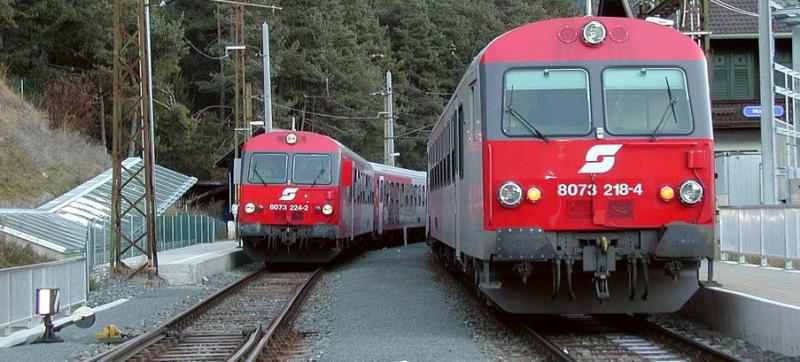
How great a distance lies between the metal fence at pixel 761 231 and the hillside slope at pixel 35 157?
70.1 ft

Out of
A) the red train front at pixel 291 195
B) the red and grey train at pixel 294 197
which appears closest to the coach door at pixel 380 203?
the red and grey train at pixel 294 197

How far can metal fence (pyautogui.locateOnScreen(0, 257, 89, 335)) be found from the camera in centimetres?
1120

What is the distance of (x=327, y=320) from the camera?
12523 millimetres

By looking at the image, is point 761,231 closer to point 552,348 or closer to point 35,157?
point 552,348

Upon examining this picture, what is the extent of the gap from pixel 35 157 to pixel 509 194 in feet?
96.4

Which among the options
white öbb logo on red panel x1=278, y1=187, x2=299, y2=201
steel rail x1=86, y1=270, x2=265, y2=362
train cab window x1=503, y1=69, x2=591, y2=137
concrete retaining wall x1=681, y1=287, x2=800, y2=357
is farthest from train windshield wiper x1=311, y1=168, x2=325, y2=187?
train cab window x1=503, y1=69, x2=591, y2=137

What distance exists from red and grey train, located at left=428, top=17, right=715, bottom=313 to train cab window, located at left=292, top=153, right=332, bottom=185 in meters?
11.3

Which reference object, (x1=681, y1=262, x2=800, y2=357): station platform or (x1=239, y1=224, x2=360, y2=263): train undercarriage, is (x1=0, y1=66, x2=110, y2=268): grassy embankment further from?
(x1=681, y1=262, x2=800, y2=357): station platform

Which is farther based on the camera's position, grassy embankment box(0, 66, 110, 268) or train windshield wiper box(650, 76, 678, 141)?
grassy embankment box(0, 66, 110, 268)

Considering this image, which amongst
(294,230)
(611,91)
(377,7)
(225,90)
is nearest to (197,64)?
(225,90)

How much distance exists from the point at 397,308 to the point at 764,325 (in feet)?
18.1

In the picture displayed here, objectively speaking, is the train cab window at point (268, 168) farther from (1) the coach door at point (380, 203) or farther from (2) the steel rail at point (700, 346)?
(2) the steel rail at point (700, 346)

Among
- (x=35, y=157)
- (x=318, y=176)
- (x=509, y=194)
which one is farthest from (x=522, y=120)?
(x=35, y=157)

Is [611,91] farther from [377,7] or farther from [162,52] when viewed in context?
[377,7]
